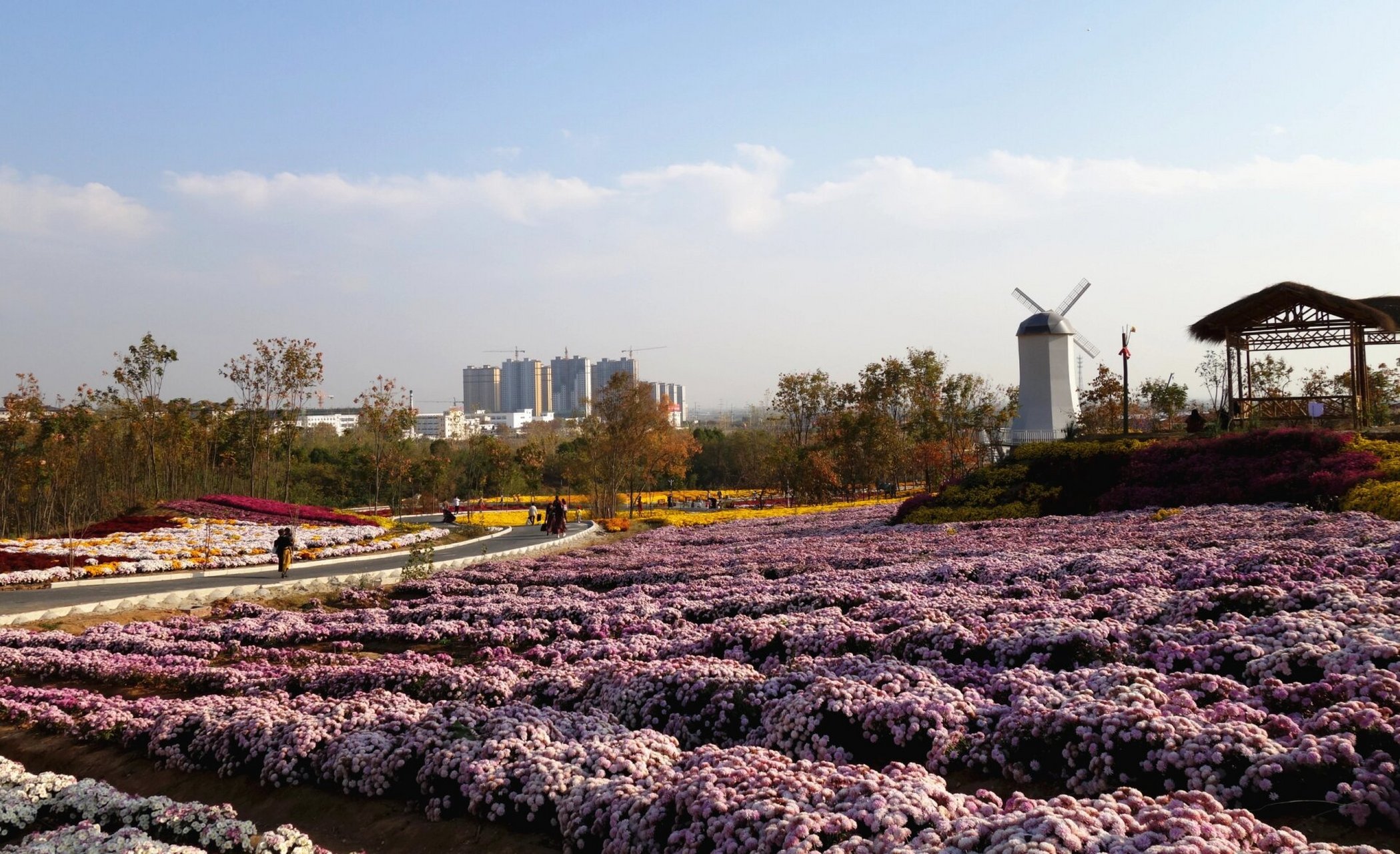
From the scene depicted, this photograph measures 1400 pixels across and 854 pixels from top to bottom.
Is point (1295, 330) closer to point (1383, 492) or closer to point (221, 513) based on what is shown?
point (1383, 492)

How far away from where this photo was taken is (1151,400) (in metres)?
64.2

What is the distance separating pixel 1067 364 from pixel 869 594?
51.8 m

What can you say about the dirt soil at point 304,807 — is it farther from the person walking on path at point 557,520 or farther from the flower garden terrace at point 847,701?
the person walking on path at point 557,520

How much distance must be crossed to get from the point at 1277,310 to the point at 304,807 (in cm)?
3262

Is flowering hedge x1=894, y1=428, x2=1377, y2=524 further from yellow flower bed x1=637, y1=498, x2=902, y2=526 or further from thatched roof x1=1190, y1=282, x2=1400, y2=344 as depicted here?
yellow flower bed x1=637, y1=498, x2=902, y2=526

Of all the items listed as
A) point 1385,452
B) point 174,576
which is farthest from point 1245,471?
point 174,576

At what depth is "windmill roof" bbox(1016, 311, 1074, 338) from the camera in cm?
5866

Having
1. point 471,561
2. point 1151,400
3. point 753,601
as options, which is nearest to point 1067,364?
point 1151,400

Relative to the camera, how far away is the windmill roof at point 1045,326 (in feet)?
192

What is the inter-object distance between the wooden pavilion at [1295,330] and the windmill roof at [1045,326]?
24.2 metres

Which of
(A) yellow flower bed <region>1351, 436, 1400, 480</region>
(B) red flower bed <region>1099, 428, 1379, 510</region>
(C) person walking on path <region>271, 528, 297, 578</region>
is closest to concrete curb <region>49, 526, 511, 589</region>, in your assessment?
(C) person walking on path <region>271, 528, 297, 578</region>

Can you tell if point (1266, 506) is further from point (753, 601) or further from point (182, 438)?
point (182, 438)

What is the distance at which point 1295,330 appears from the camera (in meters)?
31.7

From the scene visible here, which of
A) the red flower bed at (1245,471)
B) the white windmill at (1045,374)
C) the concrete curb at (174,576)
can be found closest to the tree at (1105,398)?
the white windmill at (1045,374)
